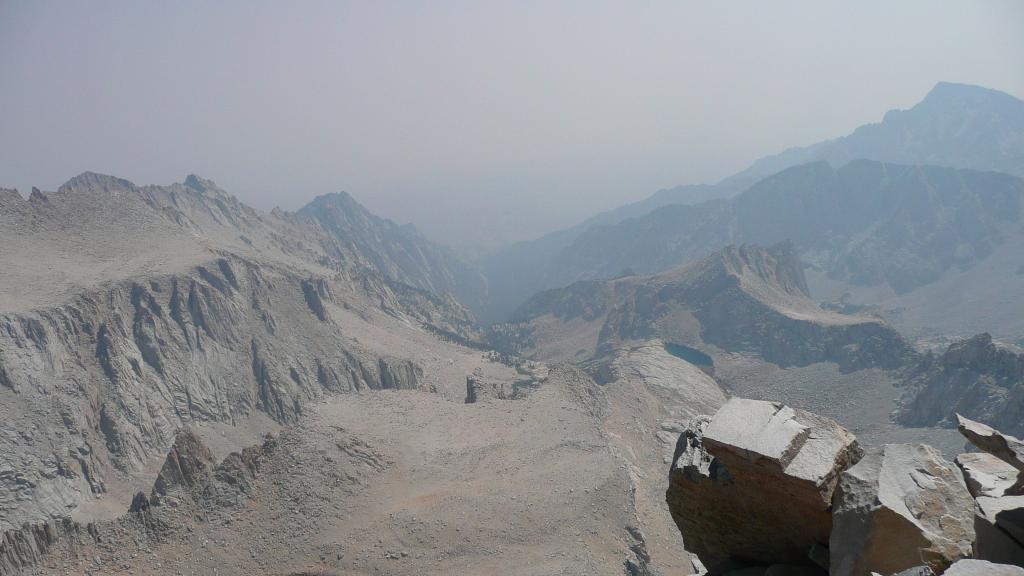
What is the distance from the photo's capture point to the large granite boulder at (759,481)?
13.7 metres

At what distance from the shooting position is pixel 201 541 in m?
50.8

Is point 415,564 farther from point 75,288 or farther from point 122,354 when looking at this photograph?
point 75,288

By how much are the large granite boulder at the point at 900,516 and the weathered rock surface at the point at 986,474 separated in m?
0.41

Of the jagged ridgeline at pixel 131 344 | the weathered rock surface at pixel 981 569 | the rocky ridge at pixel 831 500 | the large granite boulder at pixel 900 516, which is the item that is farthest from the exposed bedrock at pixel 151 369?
the weathered rock surface at pixel 981 569

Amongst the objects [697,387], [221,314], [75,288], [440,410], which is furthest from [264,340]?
[697,387]

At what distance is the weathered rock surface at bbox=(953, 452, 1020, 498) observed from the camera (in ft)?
43.1

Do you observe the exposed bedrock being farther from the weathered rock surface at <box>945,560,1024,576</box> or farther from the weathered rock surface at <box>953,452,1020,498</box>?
the weathered rock surface at <box>945,560,1024,576</box>

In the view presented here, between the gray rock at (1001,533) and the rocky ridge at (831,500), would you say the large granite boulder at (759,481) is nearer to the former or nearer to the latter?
the rocky ridge at (831,500)

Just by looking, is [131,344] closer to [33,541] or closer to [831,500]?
[33,541]

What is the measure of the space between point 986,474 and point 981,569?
19.5 ft

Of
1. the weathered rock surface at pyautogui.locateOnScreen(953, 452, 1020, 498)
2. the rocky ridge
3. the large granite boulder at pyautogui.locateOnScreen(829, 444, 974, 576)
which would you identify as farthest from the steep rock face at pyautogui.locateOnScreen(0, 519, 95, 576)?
the weathered rock surface at pyautogui.locateOnScreen(953, 452, 1020, 498)

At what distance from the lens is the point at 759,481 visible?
1420 cm

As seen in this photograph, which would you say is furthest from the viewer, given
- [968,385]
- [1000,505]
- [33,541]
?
[968,385]

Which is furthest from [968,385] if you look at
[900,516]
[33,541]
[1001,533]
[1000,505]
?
[33,541]
